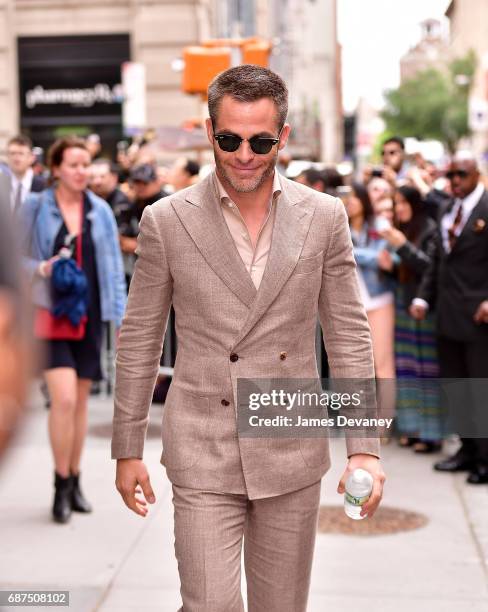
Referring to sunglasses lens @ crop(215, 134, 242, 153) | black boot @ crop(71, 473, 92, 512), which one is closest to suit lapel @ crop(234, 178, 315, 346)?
sunglasses lens @ crop(215, 134, 242, 153)

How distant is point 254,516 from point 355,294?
0.75 metres

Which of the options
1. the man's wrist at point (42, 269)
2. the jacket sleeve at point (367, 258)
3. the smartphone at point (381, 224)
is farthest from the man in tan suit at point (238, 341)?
the jacket sleeve at point (367, 258)

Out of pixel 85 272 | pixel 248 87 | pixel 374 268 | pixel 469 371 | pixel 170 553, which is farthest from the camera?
pixel 374 268

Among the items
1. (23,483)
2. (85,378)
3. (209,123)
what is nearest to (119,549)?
(85,378)

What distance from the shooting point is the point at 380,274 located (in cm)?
932

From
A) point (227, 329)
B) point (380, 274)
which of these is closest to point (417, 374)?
point (380, 274)

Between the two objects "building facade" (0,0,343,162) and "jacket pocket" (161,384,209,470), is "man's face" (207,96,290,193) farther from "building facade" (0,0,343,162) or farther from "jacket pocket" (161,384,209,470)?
"building facade" (0,0,343,162)

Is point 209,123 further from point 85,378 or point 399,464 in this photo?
point 399,464

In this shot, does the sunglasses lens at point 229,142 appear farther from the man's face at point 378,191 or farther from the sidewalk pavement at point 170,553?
the man's face at point 378,191

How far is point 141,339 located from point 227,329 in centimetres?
30

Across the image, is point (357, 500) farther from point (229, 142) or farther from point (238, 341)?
point (229, 142)

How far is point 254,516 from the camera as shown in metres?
3.65

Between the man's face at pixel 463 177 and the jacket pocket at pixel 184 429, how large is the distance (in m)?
5.01

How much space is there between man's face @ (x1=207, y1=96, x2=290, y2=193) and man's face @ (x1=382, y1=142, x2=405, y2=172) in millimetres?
8648
